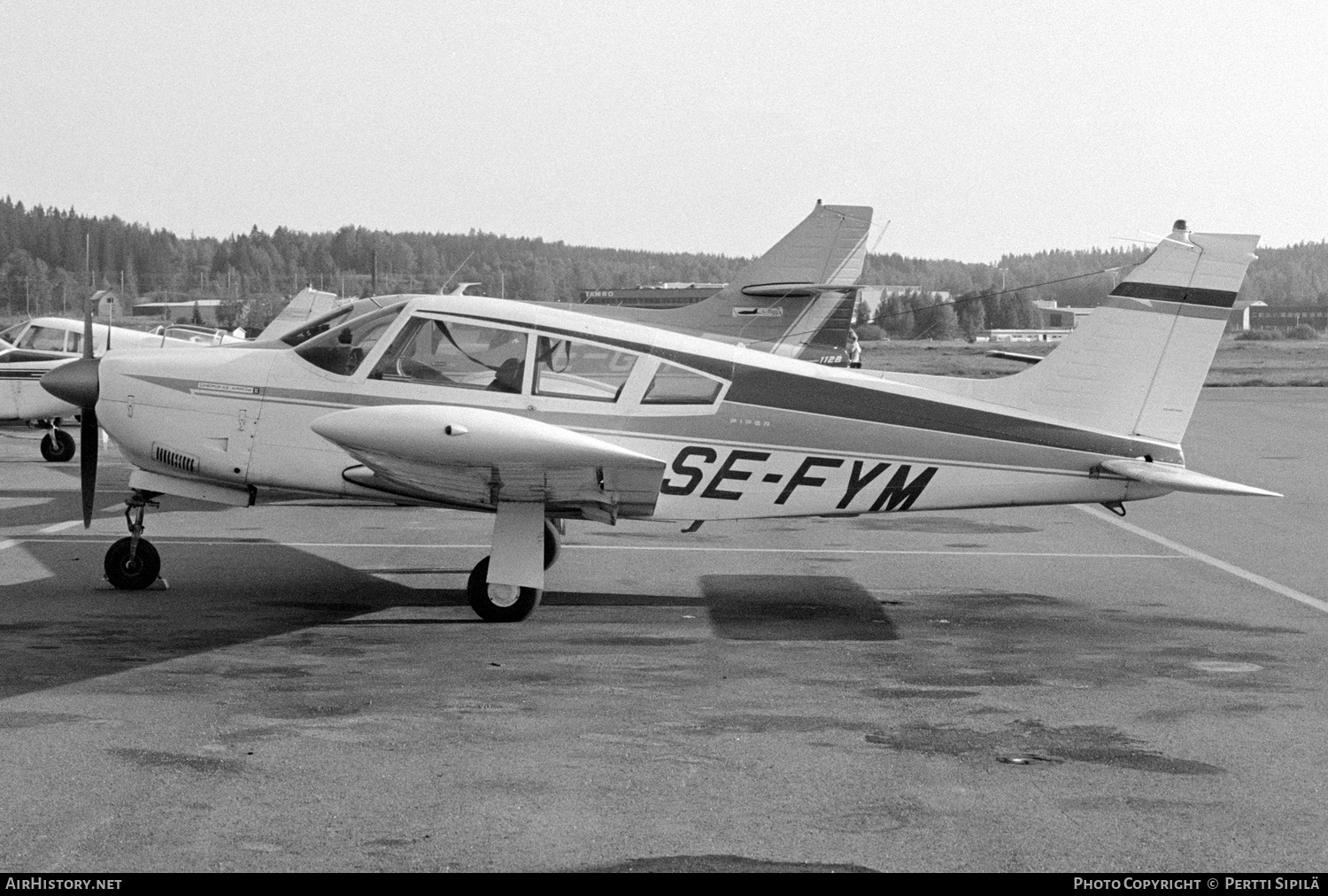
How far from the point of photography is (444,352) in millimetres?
10070

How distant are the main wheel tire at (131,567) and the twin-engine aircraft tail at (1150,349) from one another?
643cm

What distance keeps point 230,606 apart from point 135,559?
1.09 metres

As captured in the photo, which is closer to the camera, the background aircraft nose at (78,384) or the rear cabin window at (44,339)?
the background aircraft nose at (78,384)

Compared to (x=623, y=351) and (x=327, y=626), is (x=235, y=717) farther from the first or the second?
(x=623, y=351)

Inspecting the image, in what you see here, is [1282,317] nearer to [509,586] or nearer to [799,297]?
[799,297]

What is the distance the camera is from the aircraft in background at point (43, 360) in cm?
2044

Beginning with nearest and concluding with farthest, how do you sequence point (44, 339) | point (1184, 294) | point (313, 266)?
point (1184, 294), point (44, 339), point (313, 266)

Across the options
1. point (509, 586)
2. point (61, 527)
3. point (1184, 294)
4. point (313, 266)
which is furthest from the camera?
point (313, 266)

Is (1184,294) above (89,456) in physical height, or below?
above

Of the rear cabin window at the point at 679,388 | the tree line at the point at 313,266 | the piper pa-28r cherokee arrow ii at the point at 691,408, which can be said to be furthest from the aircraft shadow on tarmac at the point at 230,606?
the tree line at the point at 313,266

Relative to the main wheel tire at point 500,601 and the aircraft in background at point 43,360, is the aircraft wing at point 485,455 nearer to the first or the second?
the main wheel tire at point 500,601

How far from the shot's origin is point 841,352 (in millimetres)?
23219

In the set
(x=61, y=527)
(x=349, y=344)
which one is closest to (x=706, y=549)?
(x=349, y=344)

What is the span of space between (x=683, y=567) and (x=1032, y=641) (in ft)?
12.3
